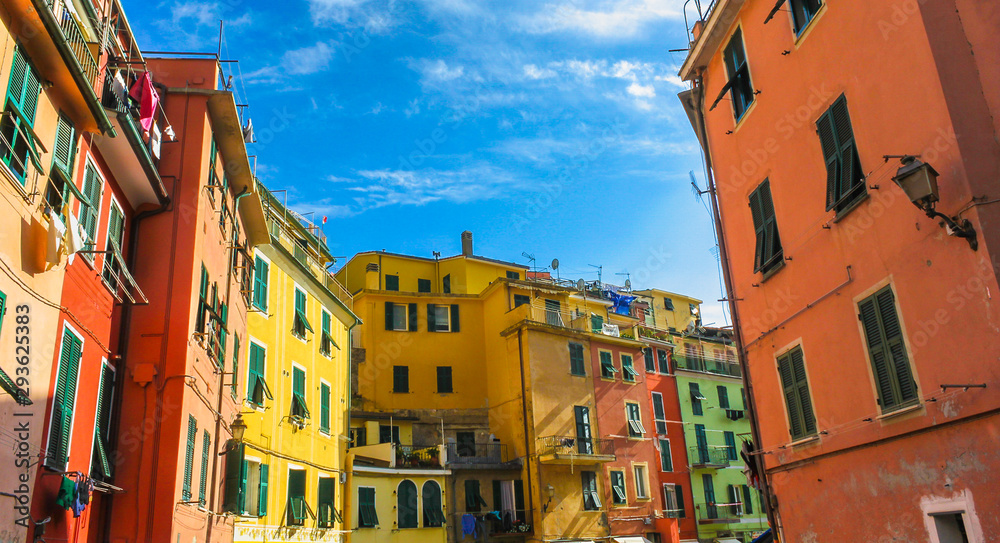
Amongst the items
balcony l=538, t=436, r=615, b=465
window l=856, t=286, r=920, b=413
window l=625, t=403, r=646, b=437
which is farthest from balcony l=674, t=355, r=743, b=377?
window l=856, t=286, r=920, b=413

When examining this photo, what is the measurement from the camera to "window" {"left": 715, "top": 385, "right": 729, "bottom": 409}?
48559 mm

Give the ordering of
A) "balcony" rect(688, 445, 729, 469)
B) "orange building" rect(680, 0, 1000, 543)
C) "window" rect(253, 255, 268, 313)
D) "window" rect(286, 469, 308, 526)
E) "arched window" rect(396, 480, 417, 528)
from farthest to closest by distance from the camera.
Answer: "balcony" rect(688, 445, 729, 469) → "arched window" rect(396, 480, 417, 528) → "window" rect(286, 469, 308, 526) → "window" rect(253, 255, 268, 313) → "orange building" rect(680, 0, 1000, 543)

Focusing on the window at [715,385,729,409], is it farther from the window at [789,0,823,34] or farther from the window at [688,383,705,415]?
the window at [789,0,823,34]

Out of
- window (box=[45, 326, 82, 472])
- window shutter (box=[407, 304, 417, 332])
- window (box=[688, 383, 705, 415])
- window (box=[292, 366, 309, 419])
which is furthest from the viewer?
window (box=[688, 383, 705, 415])

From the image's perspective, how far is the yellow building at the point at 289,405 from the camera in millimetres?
19547

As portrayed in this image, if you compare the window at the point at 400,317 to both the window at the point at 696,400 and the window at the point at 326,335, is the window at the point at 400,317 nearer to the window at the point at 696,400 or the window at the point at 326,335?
the window at the point at 326,335

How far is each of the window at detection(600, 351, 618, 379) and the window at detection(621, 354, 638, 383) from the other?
2.37 ft

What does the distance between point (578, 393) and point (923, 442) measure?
28.7 meters

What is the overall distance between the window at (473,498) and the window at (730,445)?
18821 millimetres

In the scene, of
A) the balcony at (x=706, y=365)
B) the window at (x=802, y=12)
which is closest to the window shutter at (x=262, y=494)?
the window at (x=802, y=12)

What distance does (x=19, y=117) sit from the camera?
340 inches

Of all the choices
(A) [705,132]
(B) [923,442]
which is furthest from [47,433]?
(A) [705,132]

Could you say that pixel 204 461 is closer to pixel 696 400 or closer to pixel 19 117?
pixel 19 117

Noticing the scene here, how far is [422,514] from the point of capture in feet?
100.0
